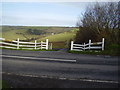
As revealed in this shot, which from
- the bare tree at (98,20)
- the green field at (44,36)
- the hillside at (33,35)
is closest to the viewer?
the bare tree at (98,20)

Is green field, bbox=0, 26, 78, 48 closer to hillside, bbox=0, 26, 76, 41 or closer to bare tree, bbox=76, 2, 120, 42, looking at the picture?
hillside, bbox=0, 26, 76, 41

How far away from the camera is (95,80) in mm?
4605

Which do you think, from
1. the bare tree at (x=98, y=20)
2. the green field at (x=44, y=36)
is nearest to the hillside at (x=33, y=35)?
the green field at (x=44, y=36)

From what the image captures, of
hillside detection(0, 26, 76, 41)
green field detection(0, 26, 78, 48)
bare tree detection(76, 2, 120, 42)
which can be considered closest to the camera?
bare tree detection(76, 2, 120, 42)

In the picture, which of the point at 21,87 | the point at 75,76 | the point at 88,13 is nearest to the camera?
the point at 21,87

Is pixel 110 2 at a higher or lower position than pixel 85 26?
higher

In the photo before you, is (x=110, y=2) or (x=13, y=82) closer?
(x=13, y=82)

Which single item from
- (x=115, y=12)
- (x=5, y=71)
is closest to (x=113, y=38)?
(x=115, y=12)

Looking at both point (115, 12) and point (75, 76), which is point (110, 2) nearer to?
point (115, 12)

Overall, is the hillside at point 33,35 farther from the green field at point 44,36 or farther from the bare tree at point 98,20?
the bare tree at point 98,20

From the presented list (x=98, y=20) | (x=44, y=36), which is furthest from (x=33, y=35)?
(x=98, y=20)

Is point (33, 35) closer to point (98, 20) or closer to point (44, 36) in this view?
point (44, 36)

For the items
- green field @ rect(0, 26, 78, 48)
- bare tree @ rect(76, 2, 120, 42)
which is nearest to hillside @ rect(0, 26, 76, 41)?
green field @ rect(0, 26, 78, 48)

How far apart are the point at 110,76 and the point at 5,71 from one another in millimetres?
3528
